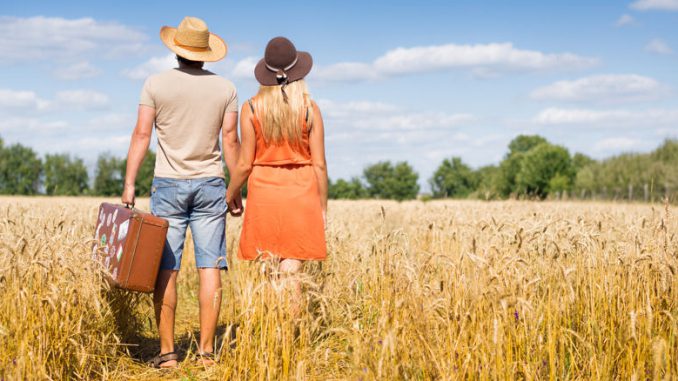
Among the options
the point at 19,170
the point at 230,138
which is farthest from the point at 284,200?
the point at 19,170

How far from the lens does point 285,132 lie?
13.8ft

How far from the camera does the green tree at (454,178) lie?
101688 millimetres

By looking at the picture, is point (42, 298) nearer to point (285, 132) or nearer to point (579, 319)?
point (285, 132)

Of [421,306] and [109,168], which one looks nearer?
[421,306]

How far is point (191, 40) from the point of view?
4.70 m

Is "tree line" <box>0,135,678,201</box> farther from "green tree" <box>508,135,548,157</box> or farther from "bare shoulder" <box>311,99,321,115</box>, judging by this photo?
"bare shoulder" <box>311,99,321,115</box>

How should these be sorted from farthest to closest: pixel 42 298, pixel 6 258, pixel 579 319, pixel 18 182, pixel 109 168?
pixel 18 182 → pixel 109 168 → pixel 579 319 → pixel 6 258 → pixel 42 298

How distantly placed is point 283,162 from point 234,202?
756 millimetres

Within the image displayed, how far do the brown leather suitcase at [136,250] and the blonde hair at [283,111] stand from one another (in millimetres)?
1044

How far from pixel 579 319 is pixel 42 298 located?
3.68 metres

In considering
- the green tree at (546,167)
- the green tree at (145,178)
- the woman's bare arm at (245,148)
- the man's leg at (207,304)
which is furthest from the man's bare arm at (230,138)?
the green tree at (546,167)

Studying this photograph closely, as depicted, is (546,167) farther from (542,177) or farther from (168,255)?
(168,255)

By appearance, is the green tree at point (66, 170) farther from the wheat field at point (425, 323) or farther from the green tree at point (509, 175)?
the wheat field at point (425, 323)

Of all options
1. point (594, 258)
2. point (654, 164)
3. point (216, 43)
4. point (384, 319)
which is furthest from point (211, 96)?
point (654, 164)
